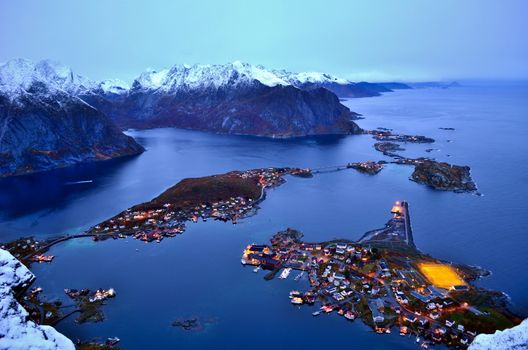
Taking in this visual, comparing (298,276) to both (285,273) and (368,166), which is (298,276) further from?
(368,166)

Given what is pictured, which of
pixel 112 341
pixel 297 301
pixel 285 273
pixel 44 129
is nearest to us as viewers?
pixel 112 341

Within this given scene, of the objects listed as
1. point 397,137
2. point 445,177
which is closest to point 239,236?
point 445,177

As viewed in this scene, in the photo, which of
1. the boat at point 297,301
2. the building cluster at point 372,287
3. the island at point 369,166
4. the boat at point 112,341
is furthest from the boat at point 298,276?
the island at point 369,166

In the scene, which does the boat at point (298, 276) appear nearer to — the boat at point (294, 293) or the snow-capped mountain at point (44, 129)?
the boat at point (294, 293)

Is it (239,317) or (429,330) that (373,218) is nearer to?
(429,330)

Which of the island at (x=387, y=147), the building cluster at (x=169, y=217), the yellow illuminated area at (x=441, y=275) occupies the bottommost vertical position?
the yellow illuminated area at (x=441, y=275)

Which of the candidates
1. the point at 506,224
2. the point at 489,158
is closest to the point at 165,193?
the point at 506,224
